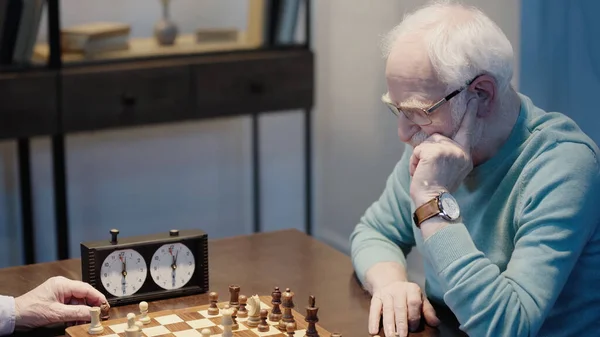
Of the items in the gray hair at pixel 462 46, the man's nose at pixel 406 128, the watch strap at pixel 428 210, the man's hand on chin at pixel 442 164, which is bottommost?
the watch strap at pixel 428 210

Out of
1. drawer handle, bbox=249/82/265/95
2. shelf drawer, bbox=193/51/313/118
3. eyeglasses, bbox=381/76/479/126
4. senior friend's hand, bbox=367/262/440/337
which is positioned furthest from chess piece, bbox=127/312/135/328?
drawer handle, bbox=249/82/265/95

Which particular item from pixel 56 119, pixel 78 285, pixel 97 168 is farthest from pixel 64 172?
pixel 78 285

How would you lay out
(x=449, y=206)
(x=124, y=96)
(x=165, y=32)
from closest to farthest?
1. (x=449, y=206)
2. (x=124, y=96)
3. (x=165, y=32)

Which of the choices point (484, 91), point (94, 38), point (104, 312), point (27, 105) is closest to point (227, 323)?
point (104, 312)

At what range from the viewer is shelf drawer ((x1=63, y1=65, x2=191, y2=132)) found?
394cm

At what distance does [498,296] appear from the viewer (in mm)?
1838

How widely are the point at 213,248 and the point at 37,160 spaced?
2156mm

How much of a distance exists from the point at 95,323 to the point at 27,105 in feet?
6.93

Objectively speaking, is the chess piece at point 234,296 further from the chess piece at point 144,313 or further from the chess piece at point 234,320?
the chess piece at point 144,313

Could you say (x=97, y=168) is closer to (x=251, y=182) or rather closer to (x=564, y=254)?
(x=251, y=182)

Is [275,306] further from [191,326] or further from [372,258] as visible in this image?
[372,258]

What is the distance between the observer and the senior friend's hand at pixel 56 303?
78.5 inches

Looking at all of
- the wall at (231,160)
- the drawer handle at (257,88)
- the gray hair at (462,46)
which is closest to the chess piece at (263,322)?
the gray hair at (462,46)

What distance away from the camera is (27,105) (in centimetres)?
385
